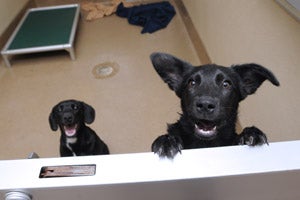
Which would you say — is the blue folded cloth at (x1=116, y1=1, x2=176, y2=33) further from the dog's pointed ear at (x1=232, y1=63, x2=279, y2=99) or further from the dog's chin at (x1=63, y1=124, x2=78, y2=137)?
the dog's pointed ear at (x1=232, y1=63, x2=279, y2=99)

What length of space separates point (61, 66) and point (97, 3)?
1503mm

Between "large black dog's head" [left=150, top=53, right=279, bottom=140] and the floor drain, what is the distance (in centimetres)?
168

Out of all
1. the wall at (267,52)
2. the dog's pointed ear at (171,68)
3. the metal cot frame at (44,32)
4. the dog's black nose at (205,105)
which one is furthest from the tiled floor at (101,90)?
the dog's black nose at (205,105)

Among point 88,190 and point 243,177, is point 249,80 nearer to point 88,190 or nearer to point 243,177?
point 243,177

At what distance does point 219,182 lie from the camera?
1.83 ft

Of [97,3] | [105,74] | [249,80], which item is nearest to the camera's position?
[249,80]

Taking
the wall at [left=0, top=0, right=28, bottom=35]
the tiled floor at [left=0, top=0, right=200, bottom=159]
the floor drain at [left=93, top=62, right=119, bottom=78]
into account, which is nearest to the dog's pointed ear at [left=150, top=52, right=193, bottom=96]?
the tiled floor at [left=0, top=0, right=200, bottom=159]

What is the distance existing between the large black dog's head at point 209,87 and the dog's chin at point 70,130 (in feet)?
2.44

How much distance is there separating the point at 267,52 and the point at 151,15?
2343mm

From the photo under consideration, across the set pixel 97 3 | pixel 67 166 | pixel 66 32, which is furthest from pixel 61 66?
pixel 67 166

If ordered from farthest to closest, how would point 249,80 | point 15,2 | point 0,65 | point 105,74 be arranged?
point 15,2 < point 0,65 < point 105,74 < point 249,80

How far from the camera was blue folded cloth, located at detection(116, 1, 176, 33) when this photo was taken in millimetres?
3510

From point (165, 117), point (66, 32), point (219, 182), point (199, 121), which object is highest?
point (219, 182)

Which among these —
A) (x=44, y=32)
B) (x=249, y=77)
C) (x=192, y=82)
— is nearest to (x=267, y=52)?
(x=249, y=77)
